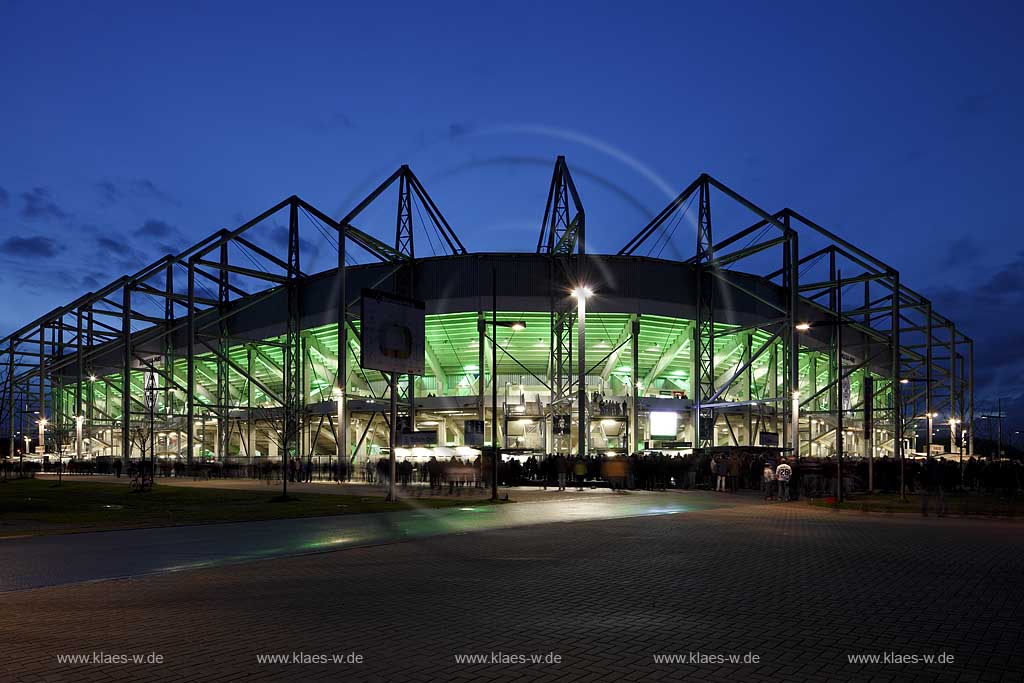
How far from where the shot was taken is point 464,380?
2889 inches

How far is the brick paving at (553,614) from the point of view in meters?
6.92

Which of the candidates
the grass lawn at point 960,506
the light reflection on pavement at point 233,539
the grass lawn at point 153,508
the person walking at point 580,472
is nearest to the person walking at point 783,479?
the grass lawn at point 960,506

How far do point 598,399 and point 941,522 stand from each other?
39795 millimetres

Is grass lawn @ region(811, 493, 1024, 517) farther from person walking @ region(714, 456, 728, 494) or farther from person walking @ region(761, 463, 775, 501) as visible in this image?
person walking @ region(714, 456, 728, 494)

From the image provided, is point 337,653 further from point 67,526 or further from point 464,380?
point 464,380

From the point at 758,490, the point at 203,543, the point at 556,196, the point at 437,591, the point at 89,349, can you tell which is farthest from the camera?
the point at 89,349

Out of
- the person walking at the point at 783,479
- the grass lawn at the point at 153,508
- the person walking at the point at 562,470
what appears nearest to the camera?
the grass lawn at the point at 153,508

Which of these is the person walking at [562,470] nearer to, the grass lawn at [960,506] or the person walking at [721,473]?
the person walking at [721,473]

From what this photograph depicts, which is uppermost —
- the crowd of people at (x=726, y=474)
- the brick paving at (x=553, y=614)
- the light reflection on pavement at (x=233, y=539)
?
the brick paving at (x=553, y=614)

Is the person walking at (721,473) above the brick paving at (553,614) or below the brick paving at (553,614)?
below

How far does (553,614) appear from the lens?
920cm

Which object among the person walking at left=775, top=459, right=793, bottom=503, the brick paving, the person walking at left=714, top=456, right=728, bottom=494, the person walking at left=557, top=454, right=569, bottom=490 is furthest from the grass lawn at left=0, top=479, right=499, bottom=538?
the person walking at left=714, top=456, right=728, bottom=494

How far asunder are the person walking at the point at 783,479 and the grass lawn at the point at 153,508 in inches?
428

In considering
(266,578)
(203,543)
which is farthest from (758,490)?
(266,578)
